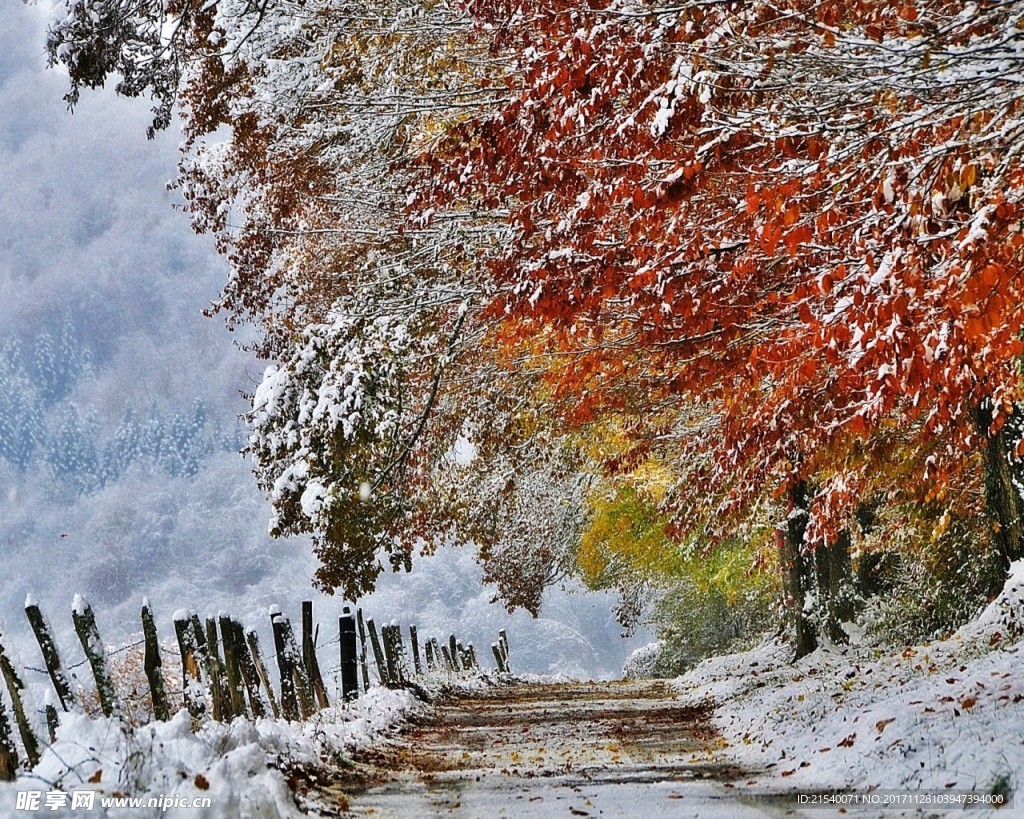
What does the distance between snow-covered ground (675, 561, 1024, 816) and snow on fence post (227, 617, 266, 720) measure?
4676 mm

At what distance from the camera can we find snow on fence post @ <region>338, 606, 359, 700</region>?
44.4ft

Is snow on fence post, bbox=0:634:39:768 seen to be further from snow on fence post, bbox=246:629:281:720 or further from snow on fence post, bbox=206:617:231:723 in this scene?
snow on fence post, bbox=246:629:281:720

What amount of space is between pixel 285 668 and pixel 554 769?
11.7 ft

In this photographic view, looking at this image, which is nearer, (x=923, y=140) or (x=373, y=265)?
(x=923, y=140)

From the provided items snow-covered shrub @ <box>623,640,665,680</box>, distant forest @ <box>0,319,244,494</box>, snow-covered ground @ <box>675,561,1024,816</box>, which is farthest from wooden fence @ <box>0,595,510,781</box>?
distant forest @ <box>0,319,244,494</box>

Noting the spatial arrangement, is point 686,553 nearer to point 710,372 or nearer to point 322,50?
point 710,372

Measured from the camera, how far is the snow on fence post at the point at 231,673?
29.2ft

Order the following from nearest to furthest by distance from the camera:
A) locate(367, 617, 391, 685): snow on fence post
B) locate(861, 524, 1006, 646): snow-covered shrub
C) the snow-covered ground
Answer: the snow-covered ground
locate(861, 524, 1006, 646): snow-covered shrub
locate(367, 617, 391, 685): snow on fence post

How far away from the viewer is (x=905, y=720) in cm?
738

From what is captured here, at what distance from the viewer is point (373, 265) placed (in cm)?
1386

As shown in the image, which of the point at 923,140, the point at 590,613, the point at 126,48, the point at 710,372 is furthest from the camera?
the point at 590,613

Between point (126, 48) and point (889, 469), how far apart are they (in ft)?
36.3

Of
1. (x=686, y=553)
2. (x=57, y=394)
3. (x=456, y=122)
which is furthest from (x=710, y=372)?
(x=57, y=394)

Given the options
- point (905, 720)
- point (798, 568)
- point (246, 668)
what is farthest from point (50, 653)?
point (798, 568)
